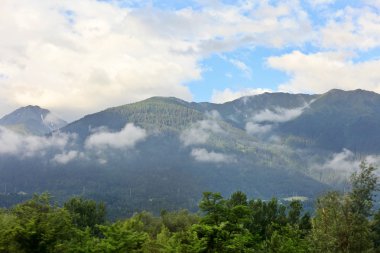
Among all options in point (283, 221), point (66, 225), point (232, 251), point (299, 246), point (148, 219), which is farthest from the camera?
point (148, 219)

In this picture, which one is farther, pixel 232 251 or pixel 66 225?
pixel 66 225

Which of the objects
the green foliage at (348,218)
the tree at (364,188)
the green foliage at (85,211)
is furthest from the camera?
the green foliage at (85,211)

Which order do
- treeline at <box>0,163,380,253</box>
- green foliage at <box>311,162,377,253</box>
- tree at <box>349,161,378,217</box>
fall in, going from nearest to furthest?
treeline at <box>0,163,380,253</box> → green foliage at <box>311,162,377,253</box> → tree at <box>349,161,378,217</box>

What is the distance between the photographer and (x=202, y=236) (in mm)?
42781

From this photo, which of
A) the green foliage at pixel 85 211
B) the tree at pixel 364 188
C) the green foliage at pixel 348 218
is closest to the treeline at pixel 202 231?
the green foliage at pixel 348 218

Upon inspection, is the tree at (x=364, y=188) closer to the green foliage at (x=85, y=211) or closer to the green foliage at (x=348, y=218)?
the green foliage at (x=348, y=218)

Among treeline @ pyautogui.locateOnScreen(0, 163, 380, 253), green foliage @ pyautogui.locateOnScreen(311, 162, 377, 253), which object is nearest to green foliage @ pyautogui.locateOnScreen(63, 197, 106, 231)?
treeline @ pyautogui.locateOnScreen(0, 163, 380, 253)

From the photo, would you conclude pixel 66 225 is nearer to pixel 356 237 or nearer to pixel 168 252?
pixel 168 252

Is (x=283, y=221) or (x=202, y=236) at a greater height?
(x=202, y=236)

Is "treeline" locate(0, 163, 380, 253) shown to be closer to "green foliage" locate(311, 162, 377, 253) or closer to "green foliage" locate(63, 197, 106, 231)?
"green foliage" locate(311, 162, 377, 253)

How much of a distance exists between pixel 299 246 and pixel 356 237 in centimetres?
1349

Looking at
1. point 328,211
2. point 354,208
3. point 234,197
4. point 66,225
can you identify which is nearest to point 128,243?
point 66,225

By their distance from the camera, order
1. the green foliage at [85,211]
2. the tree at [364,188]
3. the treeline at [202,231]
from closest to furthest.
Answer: the treeline at [202,231] < the tree at [364,188] < the green foliage at [85,211]

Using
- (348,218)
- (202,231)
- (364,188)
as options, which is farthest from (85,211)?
(348,218)
